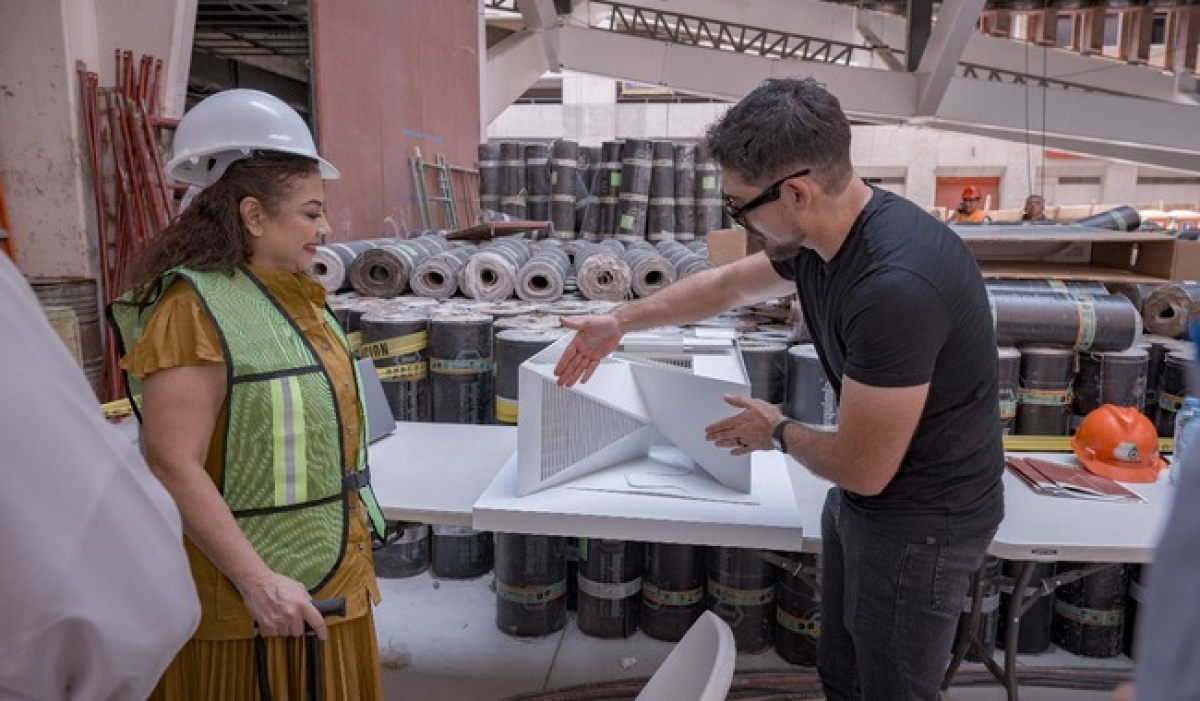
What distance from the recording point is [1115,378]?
3.03 m

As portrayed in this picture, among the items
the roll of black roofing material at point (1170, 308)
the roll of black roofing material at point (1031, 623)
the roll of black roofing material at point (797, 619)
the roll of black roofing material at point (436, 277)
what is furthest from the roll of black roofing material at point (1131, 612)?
the roll of black roofing material at point (436, 277)

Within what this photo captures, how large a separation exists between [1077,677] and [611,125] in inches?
643

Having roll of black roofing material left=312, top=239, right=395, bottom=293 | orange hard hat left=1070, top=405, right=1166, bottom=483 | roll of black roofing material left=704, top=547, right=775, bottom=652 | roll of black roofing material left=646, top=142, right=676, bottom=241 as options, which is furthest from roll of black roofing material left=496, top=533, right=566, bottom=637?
roll of black roofing material left=646, top=142, right=676, bottom=241

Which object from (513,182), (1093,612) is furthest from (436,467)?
(513,182)

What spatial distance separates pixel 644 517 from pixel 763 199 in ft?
2.77

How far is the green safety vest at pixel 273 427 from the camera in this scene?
151cm

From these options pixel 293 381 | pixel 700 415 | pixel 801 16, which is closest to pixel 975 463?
pixel 700 415

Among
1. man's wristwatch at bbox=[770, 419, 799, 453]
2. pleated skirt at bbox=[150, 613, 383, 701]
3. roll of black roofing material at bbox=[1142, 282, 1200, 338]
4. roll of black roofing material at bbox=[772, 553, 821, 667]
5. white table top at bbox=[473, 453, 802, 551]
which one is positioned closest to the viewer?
pleated skirt at bbox=[150, 613, 383, 701]

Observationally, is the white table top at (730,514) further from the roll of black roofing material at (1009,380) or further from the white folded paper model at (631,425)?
the roll of black roofing material at (1009,380)

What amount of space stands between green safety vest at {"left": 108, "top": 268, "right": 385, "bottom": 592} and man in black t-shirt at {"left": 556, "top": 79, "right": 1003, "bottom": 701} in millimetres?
944

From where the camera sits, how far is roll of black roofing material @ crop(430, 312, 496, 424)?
3381mm

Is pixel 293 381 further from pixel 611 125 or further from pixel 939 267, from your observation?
pixel 611 125

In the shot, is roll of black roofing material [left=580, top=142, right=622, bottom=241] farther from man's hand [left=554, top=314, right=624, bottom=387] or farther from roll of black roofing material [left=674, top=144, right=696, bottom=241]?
man's hand [left=554, top=314, right=624, bottom=387]

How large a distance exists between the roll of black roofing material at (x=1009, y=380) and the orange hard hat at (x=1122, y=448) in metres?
0.33
